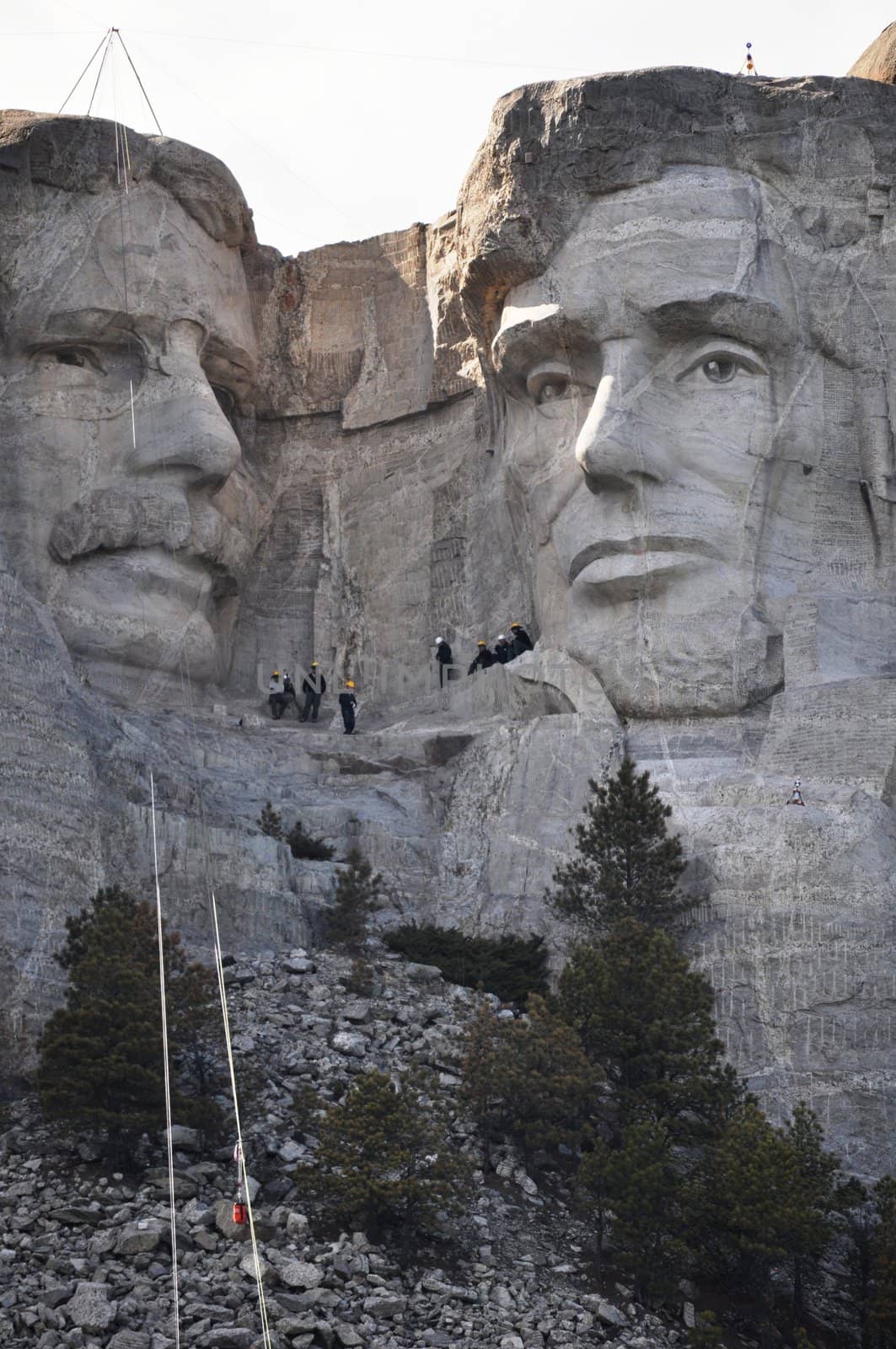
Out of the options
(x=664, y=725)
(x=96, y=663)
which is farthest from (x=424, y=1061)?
(x=96, y=663)

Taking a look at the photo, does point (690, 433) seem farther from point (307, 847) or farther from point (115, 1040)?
point (115, 1040)

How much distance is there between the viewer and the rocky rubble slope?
21.7m

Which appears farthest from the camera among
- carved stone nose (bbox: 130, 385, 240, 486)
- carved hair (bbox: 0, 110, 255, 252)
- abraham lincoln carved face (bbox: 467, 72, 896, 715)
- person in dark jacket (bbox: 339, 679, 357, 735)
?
carved stone nose (bbox: 130, 385, 240, 486)

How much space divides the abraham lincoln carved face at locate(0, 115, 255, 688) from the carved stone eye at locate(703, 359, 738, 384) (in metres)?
5.91

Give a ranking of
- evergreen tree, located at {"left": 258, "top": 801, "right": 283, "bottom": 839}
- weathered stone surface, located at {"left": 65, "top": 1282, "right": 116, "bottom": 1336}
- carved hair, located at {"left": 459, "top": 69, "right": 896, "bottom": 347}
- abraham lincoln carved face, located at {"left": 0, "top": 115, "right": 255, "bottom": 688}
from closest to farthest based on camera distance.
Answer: weathered stone surface, located at {"left": 65, "top": 1282, "right": 116, "bottom": 1336} → evergreen tree, located at {"left": 258, "top": 801, "right": 283, "bottom": 839} → carved hair, located at {"left": 459, "top": 69, "right": 896, "bottom": 347} → abraham lincoln carved face, located at {"left": 0, "top": 115, "right": 255, "bottom": 688}

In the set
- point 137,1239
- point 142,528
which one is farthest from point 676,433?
point 137,1239

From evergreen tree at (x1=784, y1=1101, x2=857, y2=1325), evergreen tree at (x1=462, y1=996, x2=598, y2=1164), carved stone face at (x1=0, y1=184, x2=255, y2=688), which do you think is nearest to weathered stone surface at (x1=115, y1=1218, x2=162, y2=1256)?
evergreen tree at (x1=462, y1=996, x2=598, y2=1164)

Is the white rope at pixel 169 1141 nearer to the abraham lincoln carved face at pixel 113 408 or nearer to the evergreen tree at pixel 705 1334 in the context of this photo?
the evergreen tree at pixel 705 1334

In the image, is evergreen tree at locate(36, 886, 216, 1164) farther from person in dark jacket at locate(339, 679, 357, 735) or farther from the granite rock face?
person in dark jacket at locate(339, 679, 357, 735)

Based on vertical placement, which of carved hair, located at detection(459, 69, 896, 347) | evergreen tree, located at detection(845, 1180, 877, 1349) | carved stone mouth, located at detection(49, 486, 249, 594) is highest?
carved hair, located at detection(459, 69, 896, 347)

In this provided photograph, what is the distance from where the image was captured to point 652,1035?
25219 millimetres

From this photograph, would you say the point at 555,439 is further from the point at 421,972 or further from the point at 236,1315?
the point at 236,1315

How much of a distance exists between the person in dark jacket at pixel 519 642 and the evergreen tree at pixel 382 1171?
10088 mm

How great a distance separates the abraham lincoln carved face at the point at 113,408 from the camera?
110ft
